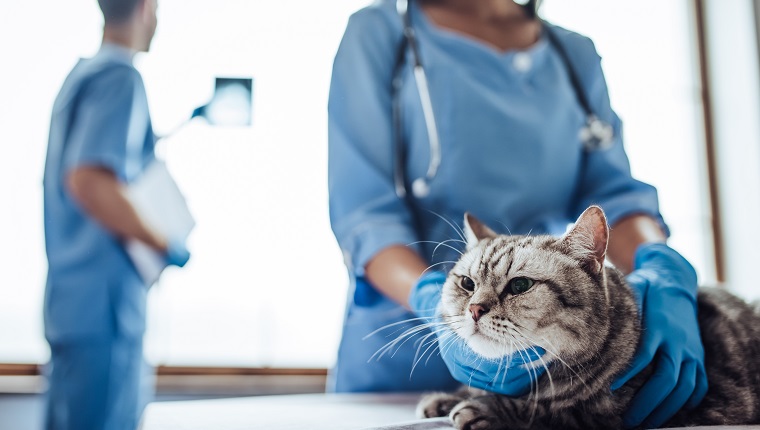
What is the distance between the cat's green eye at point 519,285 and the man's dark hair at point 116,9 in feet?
1.99

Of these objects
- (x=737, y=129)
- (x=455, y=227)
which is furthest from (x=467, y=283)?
(x=737, y=129)

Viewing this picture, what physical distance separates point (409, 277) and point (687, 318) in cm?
30

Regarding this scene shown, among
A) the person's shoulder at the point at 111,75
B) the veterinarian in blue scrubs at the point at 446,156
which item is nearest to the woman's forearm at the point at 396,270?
Result: the veterinarian in blue scrubs at the point at 446,156

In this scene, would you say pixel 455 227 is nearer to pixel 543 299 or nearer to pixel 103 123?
pixel 543 299

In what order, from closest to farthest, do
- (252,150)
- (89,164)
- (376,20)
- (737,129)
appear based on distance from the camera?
(89,164) < (376,20) < (252,150) < (737,129)

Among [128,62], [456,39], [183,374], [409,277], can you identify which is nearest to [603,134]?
[456,39]

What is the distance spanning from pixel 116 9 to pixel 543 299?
2.12 feet

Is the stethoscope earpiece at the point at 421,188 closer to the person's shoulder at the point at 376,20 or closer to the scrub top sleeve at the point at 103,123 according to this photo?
the person's shoulder at the point at 376,20

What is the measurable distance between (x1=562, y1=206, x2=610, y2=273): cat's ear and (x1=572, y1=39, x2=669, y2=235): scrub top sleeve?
27 centimetres

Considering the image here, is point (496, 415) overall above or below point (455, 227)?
below

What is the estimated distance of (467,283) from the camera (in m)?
0.58

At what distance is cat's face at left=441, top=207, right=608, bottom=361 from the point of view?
503 millimetres

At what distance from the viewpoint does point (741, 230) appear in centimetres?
125

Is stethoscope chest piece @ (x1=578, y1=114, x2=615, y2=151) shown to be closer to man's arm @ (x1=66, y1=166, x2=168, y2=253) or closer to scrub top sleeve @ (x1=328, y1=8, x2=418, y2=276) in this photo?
scrub top sleeve @ (x1=328, y1=8, x2=418, y2=276)
